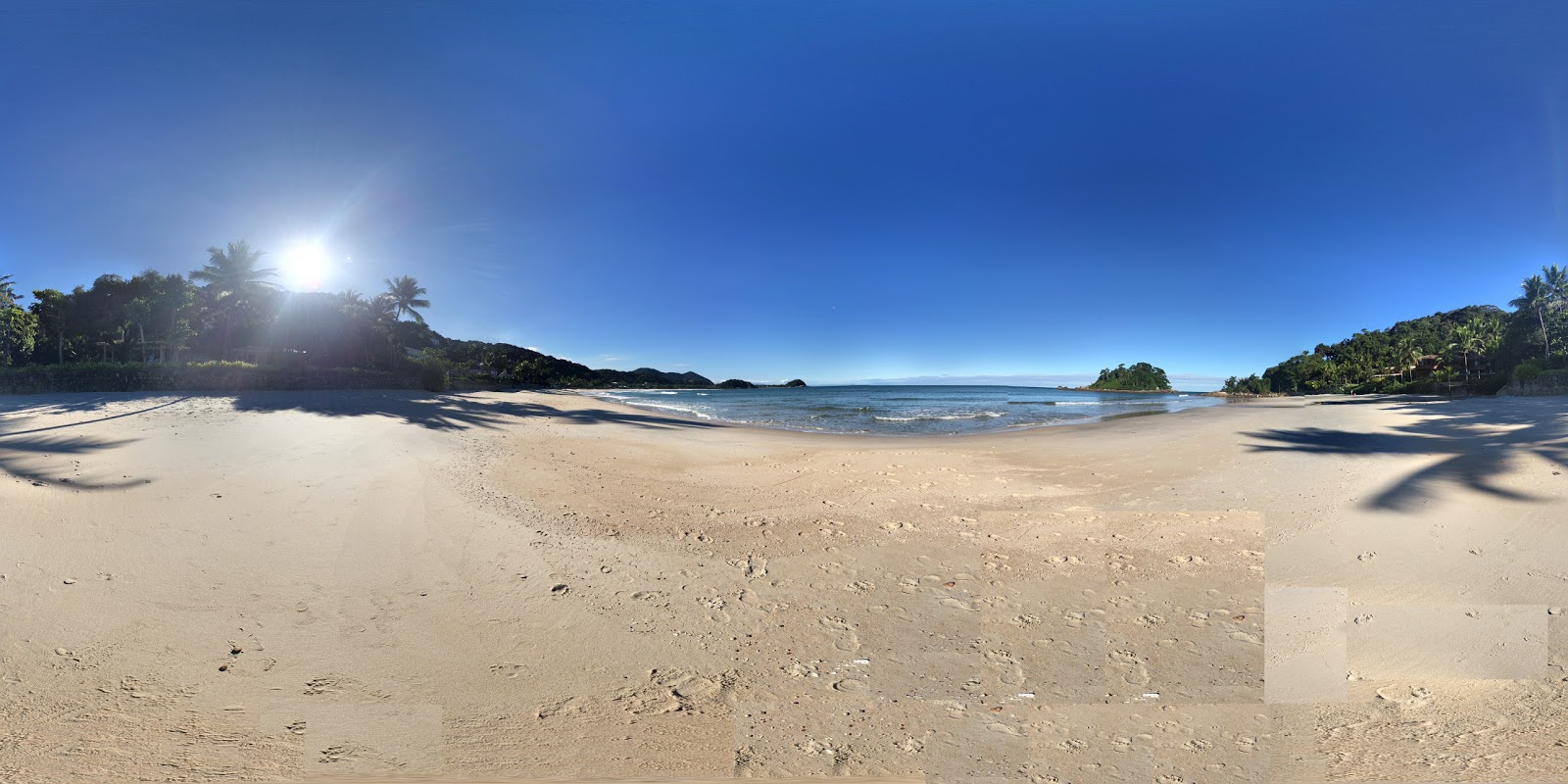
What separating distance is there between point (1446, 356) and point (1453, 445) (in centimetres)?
7154

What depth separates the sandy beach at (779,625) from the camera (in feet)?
7.06

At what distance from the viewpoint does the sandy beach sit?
7.06 ft

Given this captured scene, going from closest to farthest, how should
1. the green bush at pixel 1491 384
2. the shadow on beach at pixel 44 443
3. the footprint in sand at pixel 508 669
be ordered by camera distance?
the footprint in sand at pixel 508 669
the shadow on beach at pixel 44 443
the green bush at pixel 1491 384

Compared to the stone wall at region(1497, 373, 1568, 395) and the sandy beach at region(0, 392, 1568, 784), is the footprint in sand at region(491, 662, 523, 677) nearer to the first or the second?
the sandy beach at region(0, 392, 1568, 784)

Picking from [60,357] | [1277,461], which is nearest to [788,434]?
[1277,461]

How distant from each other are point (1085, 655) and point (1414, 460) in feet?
29.2

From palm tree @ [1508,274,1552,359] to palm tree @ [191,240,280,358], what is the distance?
282ft

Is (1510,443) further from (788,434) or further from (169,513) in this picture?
(169,513)

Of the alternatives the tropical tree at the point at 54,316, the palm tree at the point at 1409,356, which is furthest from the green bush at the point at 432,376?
the palm tree at the point at 1409,356

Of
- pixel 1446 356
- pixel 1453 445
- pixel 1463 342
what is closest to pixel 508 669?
pixel 1453 445

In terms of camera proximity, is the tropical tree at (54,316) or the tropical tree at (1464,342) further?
the tropical tree at (1464,342)

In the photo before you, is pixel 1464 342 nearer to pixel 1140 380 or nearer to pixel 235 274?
pixel 1140 380

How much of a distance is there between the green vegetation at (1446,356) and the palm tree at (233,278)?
6951 centimetres

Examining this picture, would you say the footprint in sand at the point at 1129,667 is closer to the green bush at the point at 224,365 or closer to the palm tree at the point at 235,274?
the green bush at the point at 224,365
